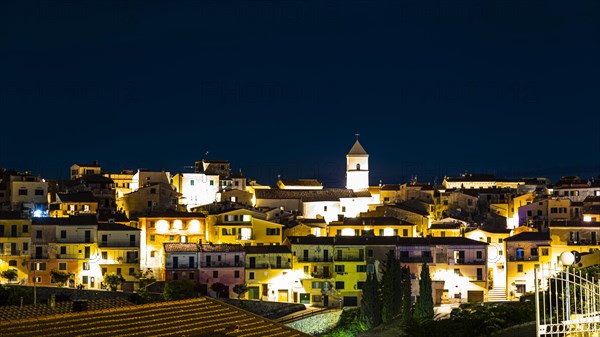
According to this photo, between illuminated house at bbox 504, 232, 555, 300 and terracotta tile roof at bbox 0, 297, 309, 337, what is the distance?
102 ft

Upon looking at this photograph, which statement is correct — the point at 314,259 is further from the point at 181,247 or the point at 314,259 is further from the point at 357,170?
the point at 357,170

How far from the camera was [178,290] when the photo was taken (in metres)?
40.9

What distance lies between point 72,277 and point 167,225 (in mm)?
6729

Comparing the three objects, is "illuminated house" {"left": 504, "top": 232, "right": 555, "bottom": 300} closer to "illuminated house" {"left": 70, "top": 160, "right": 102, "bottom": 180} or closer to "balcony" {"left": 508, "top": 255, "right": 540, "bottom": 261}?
"balcony" {"left": 508, "top": 255, "right": 540, "bottom": 261}

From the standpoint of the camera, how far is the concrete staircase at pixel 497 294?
46031 mm

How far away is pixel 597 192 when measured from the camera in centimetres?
6391

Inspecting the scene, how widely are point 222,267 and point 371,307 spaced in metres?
9.68

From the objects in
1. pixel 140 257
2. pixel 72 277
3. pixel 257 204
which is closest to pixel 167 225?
pixel 140 257

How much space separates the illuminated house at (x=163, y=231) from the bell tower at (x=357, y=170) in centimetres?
1893

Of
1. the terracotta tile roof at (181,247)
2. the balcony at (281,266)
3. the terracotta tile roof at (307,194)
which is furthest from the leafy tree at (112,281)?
the terracotta tile roof at (307,194)

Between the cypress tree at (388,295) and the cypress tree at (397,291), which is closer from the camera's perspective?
the cypress tree at (388,295)

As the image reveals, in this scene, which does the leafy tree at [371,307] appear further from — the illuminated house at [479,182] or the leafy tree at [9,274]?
the illuminated house at [479,182]

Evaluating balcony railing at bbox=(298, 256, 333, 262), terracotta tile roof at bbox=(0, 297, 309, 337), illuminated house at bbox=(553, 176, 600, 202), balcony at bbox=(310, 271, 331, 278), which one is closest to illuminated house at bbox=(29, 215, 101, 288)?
balcony railing at bbox=(298, 256, 333, 262)

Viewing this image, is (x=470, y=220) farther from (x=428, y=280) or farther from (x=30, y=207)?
(x=30, y=207)
